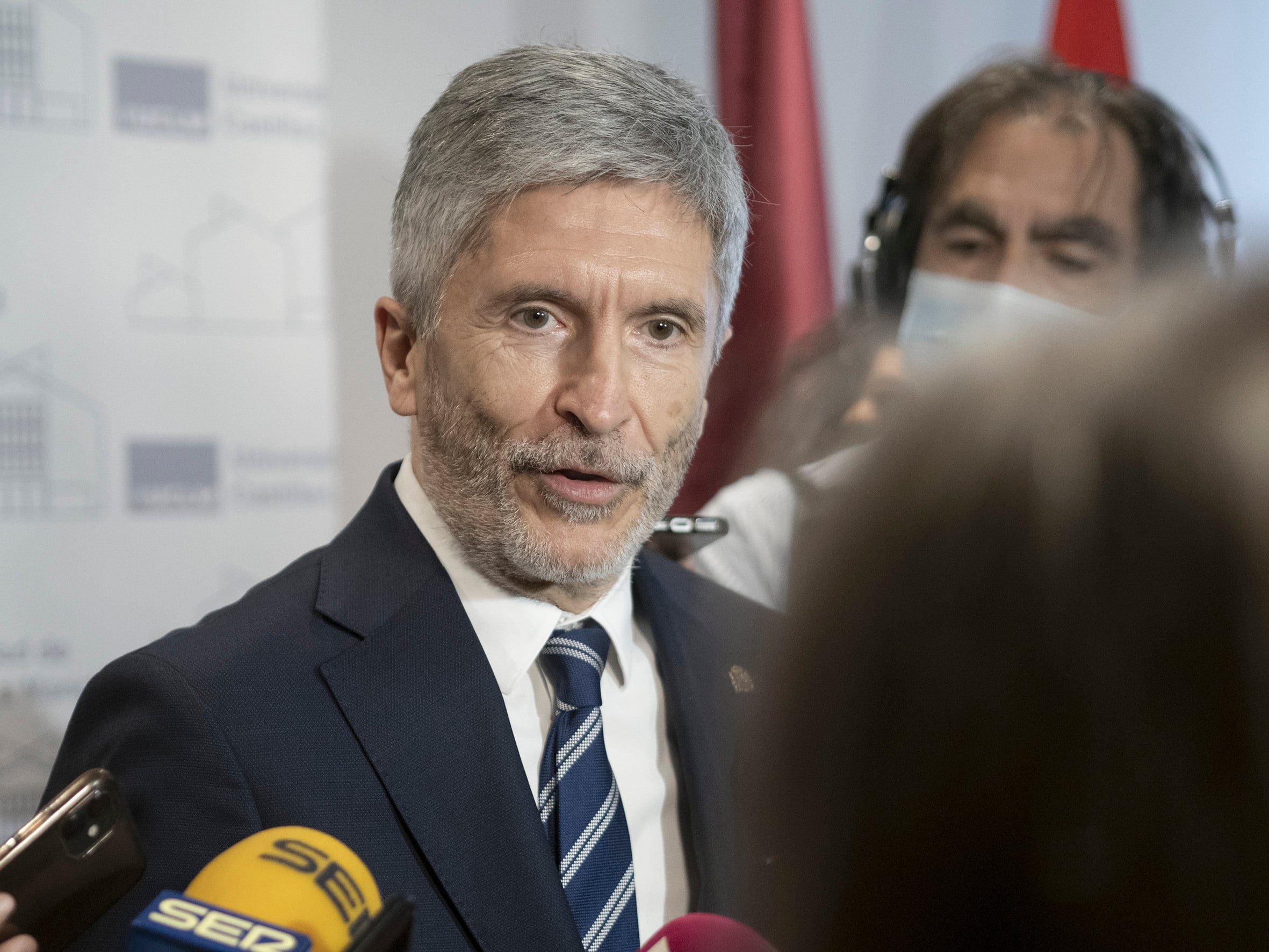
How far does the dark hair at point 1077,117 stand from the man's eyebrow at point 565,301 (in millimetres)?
893

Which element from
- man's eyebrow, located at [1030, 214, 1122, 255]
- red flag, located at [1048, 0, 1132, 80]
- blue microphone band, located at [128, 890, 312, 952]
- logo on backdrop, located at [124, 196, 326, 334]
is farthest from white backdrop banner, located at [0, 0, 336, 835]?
red flag, located at [1048, 0, 1132, 80]

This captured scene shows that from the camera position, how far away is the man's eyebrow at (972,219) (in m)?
2.11

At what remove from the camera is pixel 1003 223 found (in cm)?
210

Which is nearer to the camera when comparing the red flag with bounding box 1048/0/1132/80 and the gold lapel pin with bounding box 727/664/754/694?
the gold lapel pin with bounding box 727/664/754/694

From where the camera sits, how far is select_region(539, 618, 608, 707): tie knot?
1411 millimetres

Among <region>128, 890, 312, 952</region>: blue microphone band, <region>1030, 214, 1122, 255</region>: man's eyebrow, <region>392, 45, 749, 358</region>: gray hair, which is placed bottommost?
<region>128, 890, 312, 952</region>: blue microphone band

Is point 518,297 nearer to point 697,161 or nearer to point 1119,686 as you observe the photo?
point 697,161

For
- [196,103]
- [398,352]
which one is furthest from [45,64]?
[398,352]

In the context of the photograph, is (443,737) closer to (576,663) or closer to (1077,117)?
(576,663)

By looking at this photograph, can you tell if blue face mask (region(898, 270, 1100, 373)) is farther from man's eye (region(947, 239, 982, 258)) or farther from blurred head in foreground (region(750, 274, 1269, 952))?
blurred head in foreground (region(750, 274, 1269, 952))

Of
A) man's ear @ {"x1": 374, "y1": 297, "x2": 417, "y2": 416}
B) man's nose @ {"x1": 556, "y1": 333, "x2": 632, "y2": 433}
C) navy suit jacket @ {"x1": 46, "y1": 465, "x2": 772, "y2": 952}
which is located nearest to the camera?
navy suit jacket @ {"x1": 46, "y1": 465, "x2": 772, "y2": 952}

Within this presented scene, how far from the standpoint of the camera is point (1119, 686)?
39 centimetres

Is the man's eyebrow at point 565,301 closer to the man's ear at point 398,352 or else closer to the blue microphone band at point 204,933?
the man's ear at point 398,352

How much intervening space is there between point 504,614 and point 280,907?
2.15 feet
